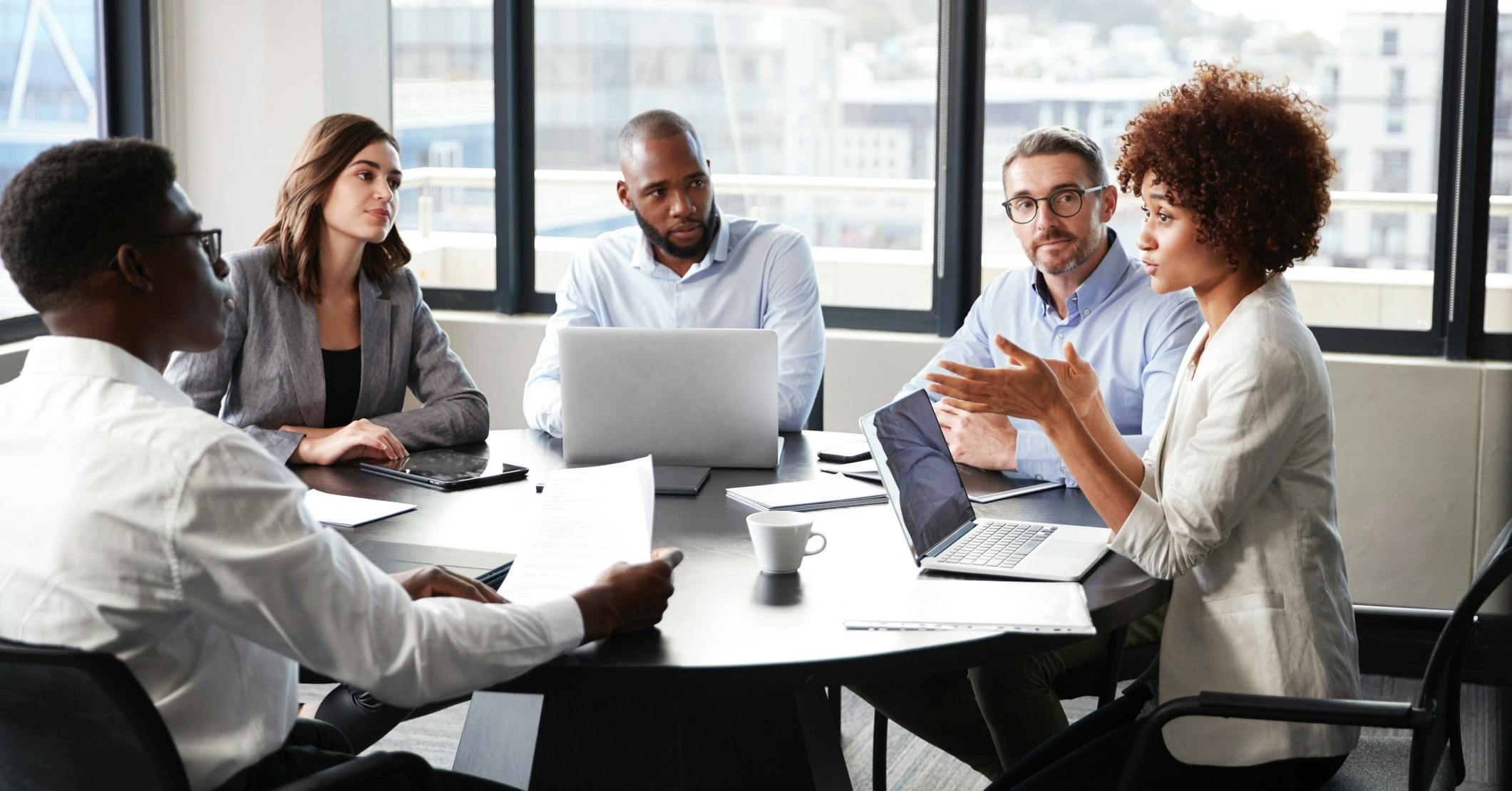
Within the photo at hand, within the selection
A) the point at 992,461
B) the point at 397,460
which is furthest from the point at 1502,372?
the point at 397,460

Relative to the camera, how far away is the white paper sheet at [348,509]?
1.97 meters

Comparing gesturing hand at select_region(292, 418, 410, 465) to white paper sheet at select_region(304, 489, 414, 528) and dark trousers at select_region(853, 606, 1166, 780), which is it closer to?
white paper sheet at select_region(304, 489, 414, 528)

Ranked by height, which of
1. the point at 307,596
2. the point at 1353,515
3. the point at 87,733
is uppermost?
the point at 307,596

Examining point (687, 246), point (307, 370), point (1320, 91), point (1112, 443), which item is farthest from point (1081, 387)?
point (1320, 91)

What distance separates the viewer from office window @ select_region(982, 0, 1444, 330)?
3773 mm

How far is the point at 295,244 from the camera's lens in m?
2.70

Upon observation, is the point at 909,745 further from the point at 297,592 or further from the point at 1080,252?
the point at 297,592

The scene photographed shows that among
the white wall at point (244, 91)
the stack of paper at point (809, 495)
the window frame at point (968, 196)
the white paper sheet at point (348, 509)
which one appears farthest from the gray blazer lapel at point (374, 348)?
the window frame at point (968, 196)

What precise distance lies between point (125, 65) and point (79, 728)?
11.7ft

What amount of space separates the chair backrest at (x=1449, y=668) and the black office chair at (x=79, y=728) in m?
1.21

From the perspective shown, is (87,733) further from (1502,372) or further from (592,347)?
(1502,372)

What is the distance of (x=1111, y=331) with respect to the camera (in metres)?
2.70

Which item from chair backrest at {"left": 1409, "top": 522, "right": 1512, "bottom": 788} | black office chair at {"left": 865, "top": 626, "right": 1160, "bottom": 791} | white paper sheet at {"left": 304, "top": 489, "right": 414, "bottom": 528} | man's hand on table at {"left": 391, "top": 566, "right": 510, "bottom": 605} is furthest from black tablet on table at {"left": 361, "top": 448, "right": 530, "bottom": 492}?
chair backrest at {"left": 1409, "top": 522, "right": 1512, "bottom": 788}

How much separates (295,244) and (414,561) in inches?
47.5
